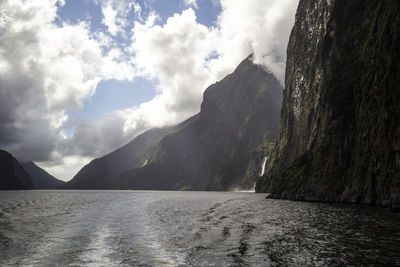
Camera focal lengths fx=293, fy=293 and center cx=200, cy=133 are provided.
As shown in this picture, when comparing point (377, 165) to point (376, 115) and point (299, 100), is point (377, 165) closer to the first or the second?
point (376, 115)

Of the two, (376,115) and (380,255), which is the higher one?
(376,115)

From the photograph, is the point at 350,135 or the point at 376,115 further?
the point at 350,135

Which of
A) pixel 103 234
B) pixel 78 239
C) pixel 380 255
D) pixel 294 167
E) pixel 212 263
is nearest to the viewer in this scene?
pixel 212 263

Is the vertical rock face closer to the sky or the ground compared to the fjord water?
closer to the sky

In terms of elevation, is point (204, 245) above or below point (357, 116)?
below

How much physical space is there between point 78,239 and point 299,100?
189738 millimetres

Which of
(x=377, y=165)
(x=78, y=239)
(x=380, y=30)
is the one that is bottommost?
(x=78, y=239)

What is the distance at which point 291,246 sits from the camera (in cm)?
2706

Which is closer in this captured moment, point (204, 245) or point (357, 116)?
→ point (204, 245)

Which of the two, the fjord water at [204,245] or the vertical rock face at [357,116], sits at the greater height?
the vertical rock face at [357,116]

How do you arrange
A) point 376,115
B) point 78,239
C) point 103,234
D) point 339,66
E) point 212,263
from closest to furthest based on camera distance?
point 212,263
point 78,239
point 103,234
point 376,115
point 339,66

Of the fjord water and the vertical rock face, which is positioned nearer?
the fjord water

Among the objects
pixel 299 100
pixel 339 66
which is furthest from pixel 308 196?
pixel 299 100

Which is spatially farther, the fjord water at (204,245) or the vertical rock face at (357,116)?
the vertical rock face at (357,116)
